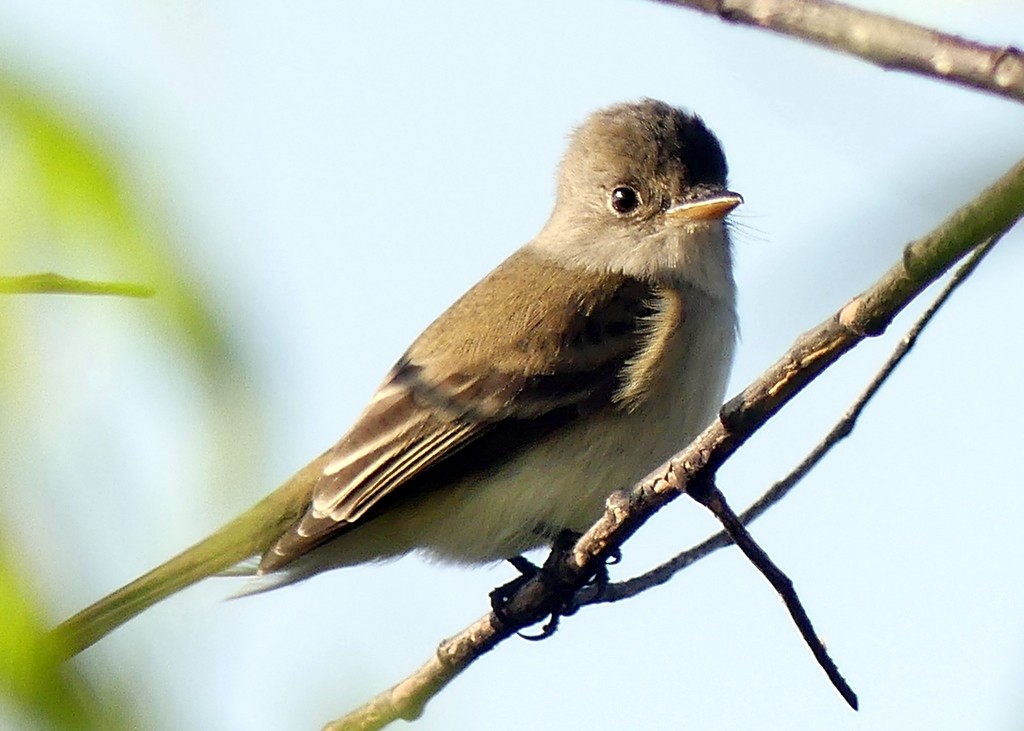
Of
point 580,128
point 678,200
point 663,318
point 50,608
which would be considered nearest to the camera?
point 50,608

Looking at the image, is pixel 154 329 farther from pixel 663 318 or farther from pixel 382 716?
pixel 663 318

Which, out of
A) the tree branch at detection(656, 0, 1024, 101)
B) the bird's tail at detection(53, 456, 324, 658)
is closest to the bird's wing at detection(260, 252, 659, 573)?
the bird's tail at detection(53, 456, 324, 658)

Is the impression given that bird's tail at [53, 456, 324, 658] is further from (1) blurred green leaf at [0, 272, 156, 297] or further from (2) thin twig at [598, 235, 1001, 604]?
(1) blurred green leaf at [0, 272, 156, 297]

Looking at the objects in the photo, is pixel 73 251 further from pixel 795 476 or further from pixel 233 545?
pixel 233 545

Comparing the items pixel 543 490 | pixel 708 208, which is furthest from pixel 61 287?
pixel 708 208

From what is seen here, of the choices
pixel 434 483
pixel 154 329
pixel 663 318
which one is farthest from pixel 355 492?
pixel 154 329
